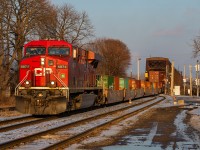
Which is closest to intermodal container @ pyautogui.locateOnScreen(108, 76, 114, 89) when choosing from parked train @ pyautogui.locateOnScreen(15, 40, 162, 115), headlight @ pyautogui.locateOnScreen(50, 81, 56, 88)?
parked train @ pyautogui.locateOnScreen(15, 40, 162, 115)

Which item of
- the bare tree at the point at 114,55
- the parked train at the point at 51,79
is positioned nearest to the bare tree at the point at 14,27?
the parked train at the point at 51,79

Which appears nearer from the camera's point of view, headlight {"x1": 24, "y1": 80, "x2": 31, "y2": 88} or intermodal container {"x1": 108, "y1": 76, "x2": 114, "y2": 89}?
headlight {"x1": 24, "y1": 80, "x2": 31, "y2": 88}

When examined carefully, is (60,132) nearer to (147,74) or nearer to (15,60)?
(15,60)

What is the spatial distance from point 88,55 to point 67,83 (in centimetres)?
555

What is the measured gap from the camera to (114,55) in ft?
324

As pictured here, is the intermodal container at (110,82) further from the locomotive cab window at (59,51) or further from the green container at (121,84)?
the locomotive cab window at (59,51)

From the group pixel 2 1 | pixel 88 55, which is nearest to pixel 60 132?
pixel 88 55

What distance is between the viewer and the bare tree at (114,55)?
314ft

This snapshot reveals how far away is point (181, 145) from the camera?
10609 millimetres

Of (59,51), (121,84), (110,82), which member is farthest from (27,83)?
(121,84)

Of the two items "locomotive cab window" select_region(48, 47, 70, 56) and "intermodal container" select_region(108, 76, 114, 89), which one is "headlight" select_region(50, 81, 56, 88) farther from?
"intermodal container" select_region(108, 76, 114, 89)

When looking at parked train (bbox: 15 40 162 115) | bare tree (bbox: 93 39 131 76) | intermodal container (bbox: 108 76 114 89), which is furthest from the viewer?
bare tree (bbox: 93 39 131 76)

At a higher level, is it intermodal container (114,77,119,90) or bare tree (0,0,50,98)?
bare tree (0,0,50,98)

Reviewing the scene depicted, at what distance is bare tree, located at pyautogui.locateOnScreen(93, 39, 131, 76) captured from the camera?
95688 mm
